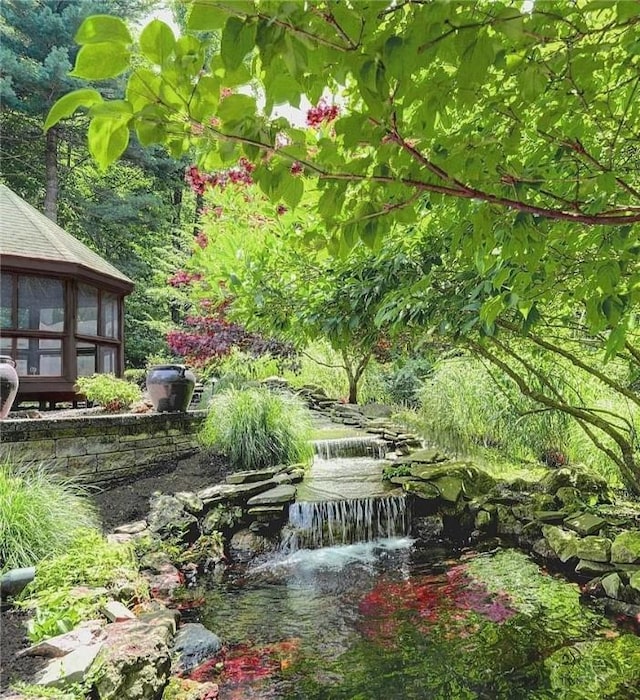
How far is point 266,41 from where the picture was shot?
2.14ft

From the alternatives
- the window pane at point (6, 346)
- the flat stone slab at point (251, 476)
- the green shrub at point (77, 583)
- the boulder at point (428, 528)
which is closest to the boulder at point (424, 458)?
the boulder at point (428, 528)

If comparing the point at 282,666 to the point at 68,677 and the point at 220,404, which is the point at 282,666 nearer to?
the point at 68,677

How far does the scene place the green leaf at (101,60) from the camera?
665mm

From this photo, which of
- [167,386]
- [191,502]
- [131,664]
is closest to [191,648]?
[131,664]

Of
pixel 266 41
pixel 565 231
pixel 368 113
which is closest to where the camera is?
pixel 266 41

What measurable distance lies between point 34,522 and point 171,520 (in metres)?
1.53

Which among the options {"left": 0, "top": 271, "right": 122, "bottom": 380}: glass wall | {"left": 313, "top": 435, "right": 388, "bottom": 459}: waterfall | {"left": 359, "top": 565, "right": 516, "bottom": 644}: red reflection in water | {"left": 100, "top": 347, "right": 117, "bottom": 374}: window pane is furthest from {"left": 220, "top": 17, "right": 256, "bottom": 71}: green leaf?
{"left": 100, "top": 347, "right": 117, "bottom": 374}: window pane

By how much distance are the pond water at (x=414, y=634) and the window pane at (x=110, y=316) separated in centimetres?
597

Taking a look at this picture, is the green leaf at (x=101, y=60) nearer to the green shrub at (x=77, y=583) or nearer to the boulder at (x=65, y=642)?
the boulder at (x=65, y=642)

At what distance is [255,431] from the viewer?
6.73 m

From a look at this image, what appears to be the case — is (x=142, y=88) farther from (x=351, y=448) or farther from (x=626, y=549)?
(x=351, y=448)

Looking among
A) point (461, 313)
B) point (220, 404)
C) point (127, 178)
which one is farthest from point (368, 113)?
point (127, 178)

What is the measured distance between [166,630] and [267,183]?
3.08 m

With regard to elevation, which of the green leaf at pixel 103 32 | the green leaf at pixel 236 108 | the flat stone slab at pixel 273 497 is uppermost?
the green leaf at pixel 103 32
